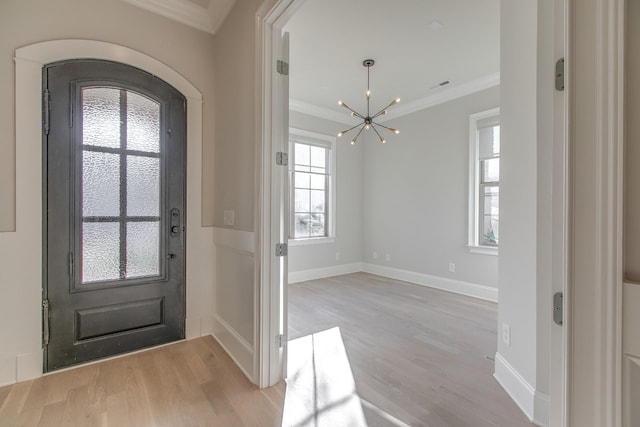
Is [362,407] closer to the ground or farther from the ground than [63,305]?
closer to the ground

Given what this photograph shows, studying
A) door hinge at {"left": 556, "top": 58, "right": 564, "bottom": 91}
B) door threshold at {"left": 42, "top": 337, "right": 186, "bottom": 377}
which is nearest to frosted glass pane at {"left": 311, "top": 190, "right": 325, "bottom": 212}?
door threshold at {"left": 42, "top": 337, "right": 186, "bottom": 377}

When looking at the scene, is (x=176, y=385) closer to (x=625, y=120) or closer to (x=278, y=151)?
(x=278, y=151)

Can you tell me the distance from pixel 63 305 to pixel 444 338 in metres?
3.14

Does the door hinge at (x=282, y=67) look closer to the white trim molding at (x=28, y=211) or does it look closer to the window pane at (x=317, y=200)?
the white trim molding at (x=28, y=211)

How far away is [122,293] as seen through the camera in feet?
7.27

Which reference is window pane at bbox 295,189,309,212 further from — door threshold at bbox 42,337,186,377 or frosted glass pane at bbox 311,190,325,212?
door threshold at bbox 42,337,186,377

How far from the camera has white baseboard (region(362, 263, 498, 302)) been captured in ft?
12.3

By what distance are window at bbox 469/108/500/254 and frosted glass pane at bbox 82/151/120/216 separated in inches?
163

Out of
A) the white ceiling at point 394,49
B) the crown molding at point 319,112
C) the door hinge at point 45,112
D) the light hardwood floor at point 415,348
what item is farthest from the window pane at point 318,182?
the door hinge at point 45,112

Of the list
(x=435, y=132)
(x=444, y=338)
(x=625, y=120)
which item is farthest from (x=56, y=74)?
(x=435, y=132)

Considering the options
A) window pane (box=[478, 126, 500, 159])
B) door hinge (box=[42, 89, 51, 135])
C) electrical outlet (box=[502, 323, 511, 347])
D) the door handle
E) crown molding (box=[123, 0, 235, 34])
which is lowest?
electrical outlet (box=[502, 323, 511, 347])

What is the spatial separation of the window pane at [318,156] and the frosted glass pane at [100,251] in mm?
3286

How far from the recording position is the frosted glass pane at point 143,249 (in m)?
2.25

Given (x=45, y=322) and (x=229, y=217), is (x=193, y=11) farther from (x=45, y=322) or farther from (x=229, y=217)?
(x=45, y=322)
